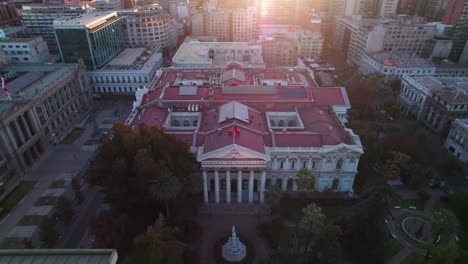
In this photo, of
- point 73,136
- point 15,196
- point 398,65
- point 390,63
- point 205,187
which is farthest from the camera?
point 390,63

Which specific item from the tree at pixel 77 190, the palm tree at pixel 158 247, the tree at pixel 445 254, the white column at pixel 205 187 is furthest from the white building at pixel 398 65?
the tree at pixel 77 190

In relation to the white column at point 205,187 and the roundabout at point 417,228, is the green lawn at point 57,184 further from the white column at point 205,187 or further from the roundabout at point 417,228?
the roundabout at point 417,228

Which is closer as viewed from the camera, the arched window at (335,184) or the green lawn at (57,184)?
the arched window at (335,184)

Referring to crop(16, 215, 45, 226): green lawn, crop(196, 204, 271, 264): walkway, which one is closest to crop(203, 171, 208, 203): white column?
crop(196, 204, 271, 264): walkway

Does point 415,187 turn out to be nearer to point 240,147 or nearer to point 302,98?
point 302,98

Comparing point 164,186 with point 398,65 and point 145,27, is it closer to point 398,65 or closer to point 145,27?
point 398,65

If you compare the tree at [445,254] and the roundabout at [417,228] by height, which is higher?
the tree at [445,254]

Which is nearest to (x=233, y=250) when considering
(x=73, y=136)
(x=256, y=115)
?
(x=256, y=115)
